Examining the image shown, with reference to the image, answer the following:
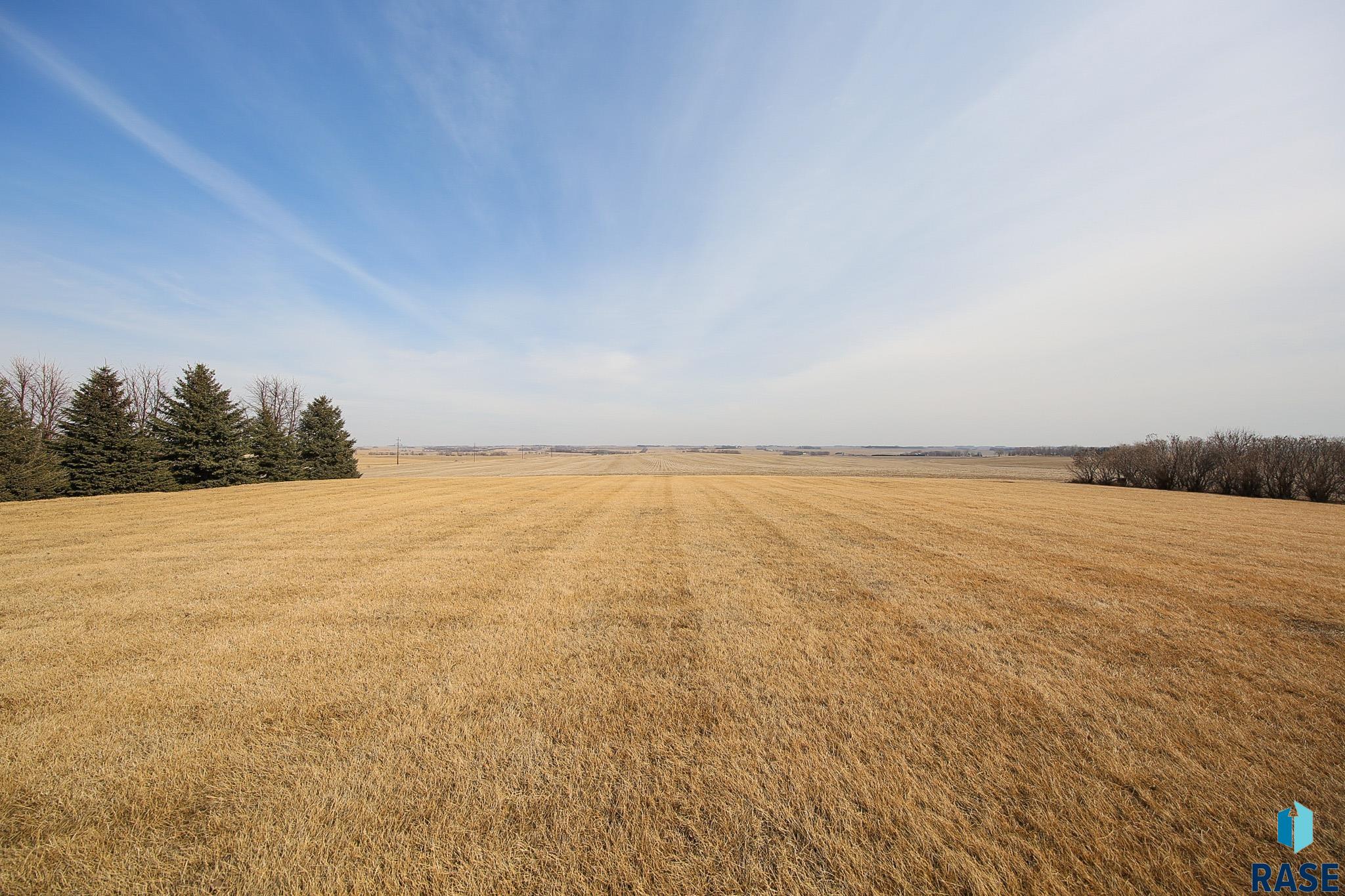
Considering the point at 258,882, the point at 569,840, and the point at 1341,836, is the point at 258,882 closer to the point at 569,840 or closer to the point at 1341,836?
the point at 569,840

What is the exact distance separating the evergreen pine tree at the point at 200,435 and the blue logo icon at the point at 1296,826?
138 feet

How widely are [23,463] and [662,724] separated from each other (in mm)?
36795

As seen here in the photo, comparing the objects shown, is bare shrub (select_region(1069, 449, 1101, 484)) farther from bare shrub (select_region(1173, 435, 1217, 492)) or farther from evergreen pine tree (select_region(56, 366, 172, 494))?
evergreen pine tree (select_region(56, 366, 172, 494))

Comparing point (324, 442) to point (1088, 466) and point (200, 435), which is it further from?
point (1088, 466)

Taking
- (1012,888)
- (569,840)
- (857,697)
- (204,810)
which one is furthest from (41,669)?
(1012,888)

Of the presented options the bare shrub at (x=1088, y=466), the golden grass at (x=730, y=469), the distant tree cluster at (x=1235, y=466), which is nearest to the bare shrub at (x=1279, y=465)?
the distant tree cluster at (x=1235, y=466)

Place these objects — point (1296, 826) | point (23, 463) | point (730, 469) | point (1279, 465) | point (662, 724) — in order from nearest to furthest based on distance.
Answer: point (1296, 826), point (662, 724), point (23, 463), point (1279, 465), point (730, 469)

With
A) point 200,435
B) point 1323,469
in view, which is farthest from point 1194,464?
point 200,435

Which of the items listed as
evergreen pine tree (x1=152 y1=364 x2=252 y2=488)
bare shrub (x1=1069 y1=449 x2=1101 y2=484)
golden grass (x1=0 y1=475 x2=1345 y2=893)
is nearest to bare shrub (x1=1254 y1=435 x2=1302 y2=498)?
bare shrub (x1=1069 y1=449 x2=1101 y2=484)

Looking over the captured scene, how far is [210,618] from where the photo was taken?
5.55 m

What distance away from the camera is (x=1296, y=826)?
257 cm

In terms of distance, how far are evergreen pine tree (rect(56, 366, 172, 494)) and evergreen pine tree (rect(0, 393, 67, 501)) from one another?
2.85 feet

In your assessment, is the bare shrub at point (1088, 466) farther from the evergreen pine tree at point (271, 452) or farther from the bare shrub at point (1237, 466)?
the evergreen pine tree at point (271, 452)

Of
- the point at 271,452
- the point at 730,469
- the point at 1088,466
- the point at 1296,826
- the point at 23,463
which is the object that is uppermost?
the point at 271,452
